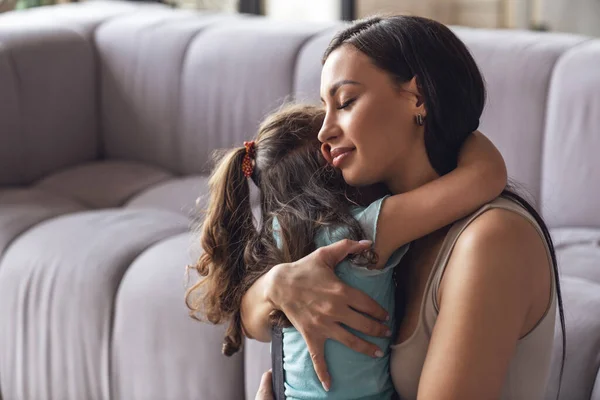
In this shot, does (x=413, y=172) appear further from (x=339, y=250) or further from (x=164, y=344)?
(x=164, y=344)

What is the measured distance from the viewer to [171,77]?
3031 millimetres

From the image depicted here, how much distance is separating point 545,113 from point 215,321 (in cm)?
128

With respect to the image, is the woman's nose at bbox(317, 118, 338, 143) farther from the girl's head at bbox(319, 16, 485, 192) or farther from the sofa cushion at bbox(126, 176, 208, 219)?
the sofa cushion at bbox(126, 176, 208, 219)

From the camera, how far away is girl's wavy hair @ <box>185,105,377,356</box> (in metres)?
1.29

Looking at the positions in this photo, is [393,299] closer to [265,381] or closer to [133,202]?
[265,381]

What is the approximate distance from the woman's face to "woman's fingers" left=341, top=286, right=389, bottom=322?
146 millimetres

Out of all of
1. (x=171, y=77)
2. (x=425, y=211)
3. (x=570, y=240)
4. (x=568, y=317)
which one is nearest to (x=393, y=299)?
(x=425, y=211)

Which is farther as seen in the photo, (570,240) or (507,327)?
(570,240)

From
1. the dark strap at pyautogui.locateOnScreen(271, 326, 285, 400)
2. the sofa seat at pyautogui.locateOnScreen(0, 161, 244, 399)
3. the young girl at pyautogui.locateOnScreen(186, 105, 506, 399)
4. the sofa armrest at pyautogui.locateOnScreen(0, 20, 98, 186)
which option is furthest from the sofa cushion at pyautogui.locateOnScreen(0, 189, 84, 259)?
the dark strap at pyautogui.locateOnScreen(271, 326, 285, 400)

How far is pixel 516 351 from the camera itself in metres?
1.19

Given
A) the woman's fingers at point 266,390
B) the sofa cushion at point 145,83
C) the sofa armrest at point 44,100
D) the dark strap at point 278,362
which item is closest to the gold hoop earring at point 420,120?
the dark strap at point 278,362

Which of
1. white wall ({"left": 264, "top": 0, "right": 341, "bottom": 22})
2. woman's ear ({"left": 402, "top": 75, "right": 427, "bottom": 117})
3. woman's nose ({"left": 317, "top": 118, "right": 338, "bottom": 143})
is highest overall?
woman's ear ({"left": 402, "top": 75, "right": 427, "bottom": 117})

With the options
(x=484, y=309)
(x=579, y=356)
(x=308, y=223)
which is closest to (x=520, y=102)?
(x=579, y=356)

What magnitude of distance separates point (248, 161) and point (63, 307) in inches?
41.0
